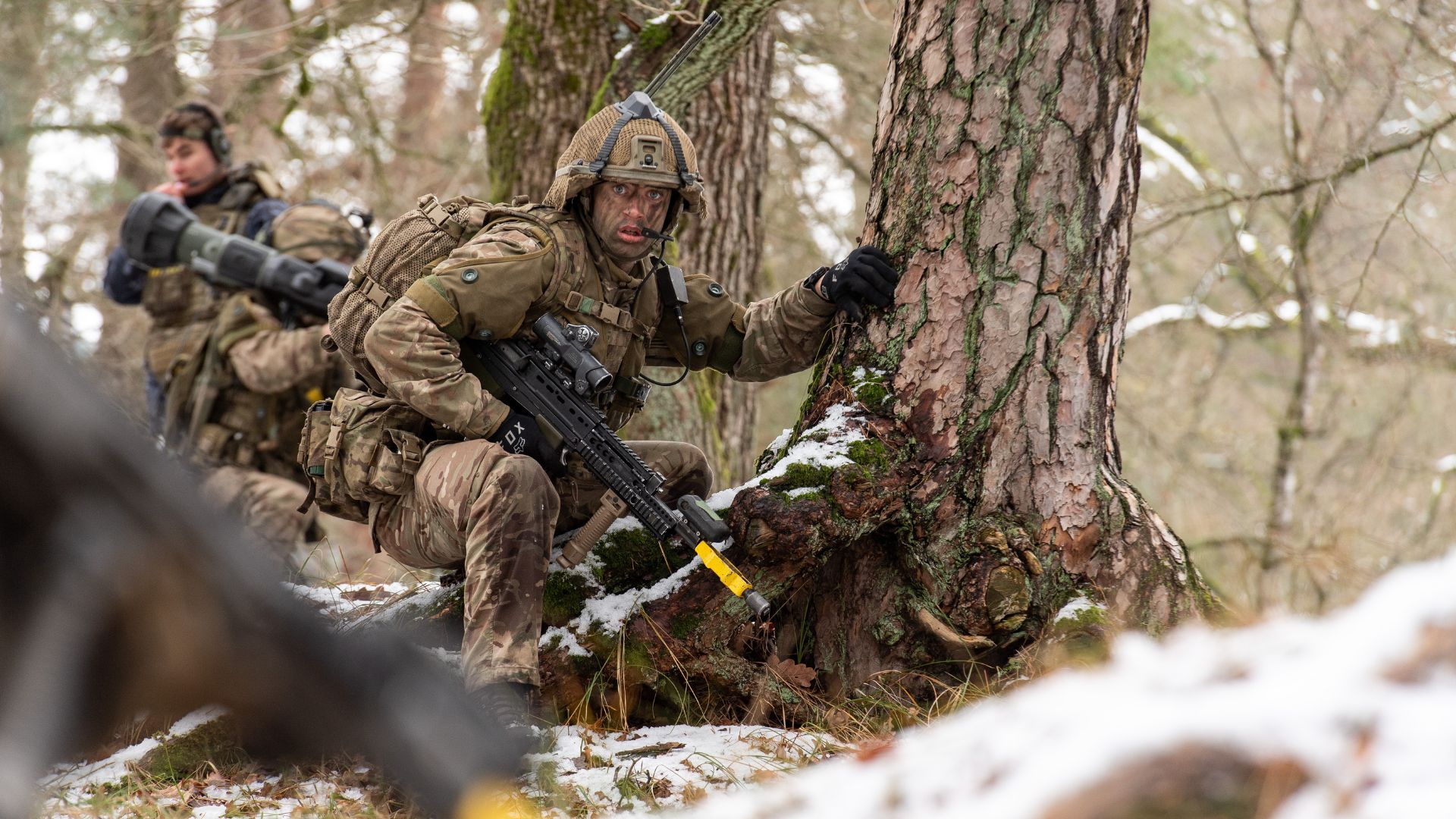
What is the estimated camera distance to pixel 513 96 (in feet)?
19.0

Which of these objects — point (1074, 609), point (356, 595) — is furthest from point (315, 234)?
point (1074, 609)

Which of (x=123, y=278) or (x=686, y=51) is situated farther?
(x=123, y=278)

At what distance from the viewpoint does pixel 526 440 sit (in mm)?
3703

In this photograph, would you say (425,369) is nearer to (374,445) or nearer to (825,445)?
(374,445)

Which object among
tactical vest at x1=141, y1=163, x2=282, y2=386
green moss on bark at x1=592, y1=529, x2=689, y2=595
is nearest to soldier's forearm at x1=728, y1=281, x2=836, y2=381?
green moss on bark at x1=592, y1=529, x2=689, y2=595

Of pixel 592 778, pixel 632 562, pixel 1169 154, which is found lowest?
pixel 592 778

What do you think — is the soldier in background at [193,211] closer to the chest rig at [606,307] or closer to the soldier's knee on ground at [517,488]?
the chest rig at [606,307]

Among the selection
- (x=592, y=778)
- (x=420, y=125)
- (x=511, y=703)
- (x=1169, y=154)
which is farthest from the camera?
(x=420, y=125)

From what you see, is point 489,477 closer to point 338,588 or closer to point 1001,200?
point 338,588

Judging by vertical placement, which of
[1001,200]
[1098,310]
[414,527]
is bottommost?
[414,527]

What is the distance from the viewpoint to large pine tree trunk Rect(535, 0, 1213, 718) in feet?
11.2

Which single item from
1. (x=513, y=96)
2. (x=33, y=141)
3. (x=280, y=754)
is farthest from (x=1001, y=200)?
(x=33, y=141)

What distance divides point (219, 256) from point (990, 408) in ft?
14.1

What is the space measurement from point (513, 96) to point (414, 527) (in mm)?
2762
